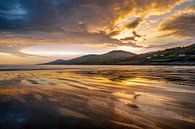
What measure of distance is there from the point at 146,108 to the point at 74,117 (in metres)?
3.42

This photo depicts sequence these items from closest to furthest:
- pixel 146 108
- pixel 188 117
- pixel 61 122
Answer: pixel 61 122 < pixel 188 117 < pixel 146 108

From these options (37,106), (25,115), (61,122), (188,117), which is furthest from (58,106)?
(188,117)

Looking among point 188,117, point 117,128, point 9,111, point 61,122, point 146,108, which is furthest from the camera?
point 146,108

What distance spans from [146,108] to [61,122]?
158 inches

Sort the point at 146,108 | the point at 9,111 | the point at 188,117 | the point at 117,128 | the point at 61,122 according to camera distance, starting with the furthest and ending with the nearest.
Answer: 1. the point at 146,108
2. the point at 9,111
3. the point at 188,117
4. the point at 61,122
5. the point at 117,128

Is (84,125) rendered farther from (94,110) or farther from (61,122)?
(94,110)

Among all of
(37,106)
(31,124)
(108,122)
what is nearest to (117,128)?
(108,122)

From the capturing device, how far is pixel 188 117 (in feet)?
22.1

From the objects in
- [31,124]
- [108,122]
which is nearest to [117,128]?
[108,122]

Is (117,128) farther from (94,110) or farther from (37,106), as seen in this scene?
(37,106)

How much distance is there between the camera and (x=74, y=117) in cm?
684

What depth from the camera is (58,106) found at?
28.3 ft

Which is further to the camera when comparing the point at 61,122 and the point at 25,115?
the point at 25,115

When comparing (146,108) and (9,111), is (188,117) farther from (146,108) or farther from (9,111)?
(9,111)
